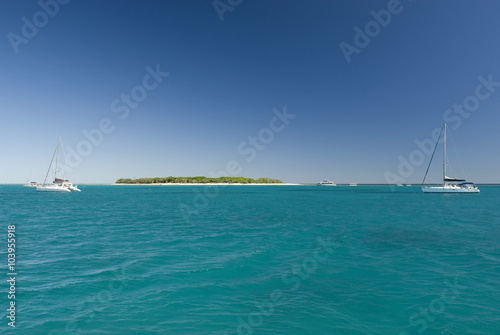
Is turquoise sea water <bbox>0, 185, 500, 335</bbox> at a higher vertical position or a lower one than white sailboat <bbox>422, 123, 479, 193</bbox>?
lower

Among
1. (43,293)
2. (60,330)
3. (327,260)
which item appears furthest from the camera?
(327,260)

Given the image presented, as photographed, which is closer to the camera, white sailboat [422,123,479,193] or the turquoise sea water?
the turquoise sea water

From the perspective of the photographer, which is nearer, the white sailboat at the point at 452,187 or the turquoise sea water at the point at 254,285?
the turquoise sea water at the point at 254,285

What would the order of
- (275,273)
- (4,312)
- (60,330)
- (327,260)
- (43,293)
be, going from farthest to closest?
(327,260), (275,273), (43,293), (4,312), (60,330)

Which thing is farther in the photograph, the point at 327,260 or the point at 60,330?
the point at 327,260

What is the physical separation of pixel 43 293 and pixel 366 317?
15.5 meters

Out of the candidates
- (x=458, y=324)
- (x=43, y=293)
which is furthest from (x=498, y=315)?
(x=43, y=293)

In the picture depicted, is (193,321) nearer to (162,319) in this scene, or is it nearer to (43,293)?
(162,319)

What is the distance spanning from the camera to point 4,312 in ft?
34.2

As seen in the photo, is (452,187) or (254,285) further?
(452,187)

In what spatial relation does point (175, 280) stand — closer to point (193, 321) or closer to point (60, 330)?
point (193, 321)

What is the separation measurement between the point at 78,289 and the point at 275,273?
35.8 feet

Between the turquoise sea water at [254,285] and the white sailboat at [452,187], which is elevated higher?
the white sailboat at [452,187]

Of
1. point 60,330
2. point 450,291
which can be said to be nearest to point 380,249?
point 450,291
